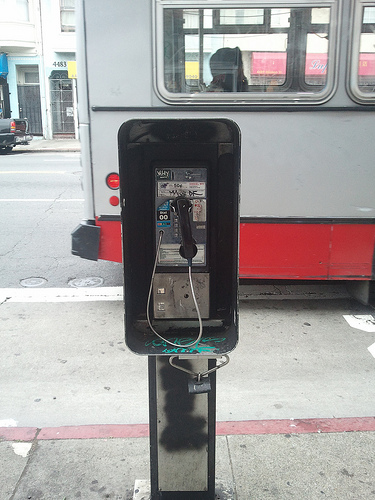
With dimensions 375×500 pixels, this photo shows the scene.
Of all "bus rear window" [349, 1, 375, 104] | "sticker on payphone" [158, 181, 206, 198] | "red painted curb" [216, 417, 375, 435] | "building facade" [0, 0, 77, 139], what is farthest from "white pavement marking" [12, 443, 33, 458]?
"building facade" [0, 0, 77, 139]

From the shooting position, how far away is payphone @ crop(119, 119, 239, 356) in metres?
2.27

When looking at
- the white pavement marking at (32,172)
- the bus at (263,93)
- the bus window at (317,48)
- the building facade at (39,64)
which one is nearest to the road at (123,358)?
the bus at (263,93)

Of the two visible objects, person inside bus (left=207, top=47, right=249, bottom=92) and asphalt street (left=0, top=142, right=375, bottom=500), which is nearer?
asphalt street (left=0, top=142, right=375, bottom=500)

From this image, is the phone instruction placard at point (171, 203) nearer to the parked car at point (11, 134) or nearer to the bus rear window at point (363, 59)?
the bus rear window at point (363, 59)

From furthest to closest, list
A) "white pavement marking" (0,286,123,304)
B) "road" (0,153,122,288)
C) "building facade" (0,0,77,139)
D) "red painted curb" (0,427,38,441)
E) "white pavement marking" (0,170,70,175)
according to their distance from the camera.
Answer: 1. "building facade" (0,0,77,139)
2. "white pavement marking" (0,170,70,175)
3. "road" (0,153,122,288)
4. "white pavement marking" (0,286,123,304)
5. "red painted curb" (0,427,38,441)

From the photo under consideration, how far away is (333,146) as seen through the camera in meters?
4.52

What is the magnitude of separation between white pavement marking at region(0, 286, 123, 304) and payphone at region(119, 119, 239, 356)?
3.08 meters

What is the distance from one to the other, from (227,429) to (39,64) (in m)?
23.6

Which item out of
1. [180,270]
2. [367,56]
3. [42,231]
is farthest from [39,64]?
[180,270]

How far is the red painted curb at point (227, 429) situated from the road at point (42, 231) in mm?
2848

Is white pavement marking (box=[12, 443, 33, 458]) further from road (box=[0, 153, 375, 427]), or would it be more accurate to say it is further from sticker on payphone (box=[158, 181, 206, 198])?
sticker on payphone (box=[158, 181, 206, 198])

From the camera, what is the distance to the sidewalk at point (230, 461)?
2670 mm

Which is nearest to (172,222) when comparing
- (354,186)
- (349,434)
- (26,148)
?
(349,434)

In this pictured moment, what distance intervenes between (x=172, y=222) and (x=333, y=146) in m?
2.74
